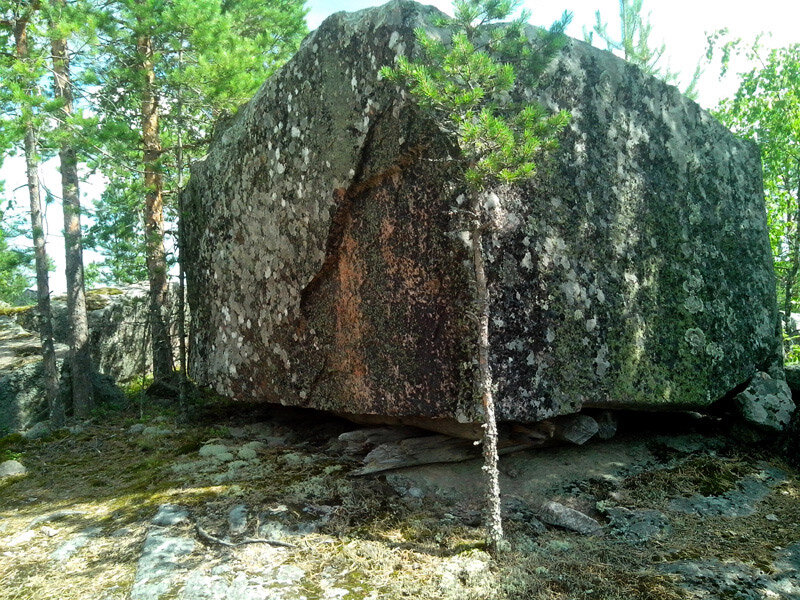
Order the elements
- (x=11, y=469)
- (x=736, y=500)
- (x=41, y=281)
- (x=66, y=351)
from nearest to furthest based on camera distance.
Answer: (x=736, y=500)
(x=11, y=469)
(x=41, y=281)
(x=66, y=351)

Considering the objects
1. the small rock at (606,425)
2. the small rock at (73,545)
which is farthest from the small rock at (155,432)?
the small rock at (606,425)

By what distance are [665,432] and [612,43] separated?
459 inches

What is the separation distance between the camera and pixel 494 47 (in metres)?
4.35


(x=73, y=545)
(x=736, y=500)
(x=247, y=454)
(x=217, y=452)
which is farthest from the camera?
(x=217, y=452)

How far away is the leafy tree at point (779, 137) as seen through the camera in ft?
34.7

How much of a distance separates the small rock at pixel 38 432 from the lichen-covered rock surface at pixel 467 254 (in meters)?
3.11

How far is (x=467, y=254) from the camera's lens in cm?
474

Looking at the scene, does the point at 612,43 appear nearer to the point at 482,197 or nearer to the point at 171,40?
the point at 171,40

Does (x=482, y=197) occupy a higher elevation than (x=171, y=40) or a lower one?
lower

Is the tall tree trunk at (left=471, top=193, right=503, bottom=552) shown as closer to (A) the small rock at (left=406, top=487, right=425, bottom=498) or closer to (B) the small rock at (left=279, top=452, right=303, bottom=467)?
(A) the small rock at (left=406, top=487, right=425, bottom=498)

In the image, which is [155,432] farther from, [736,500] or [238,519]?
[736,500]

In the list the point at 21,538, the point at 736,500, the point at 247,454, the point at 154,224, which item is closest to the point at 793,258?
the point at 736,500

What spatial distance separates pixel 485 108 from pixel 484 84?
0.96ft

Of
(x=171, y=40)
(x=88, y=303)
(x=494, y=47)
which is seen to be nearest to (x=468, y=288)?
(x=494, y=47)
